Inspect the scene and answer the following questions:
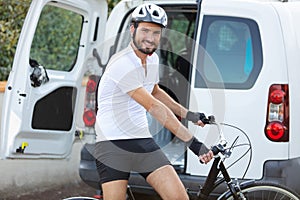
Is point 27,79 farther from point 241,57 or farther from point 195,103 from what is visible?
point 241,57

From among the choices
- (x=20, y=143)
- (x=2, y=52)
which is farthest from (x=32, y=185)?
(x=2, y=52)

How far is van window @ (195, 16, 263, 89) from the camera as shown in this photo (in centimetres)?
546

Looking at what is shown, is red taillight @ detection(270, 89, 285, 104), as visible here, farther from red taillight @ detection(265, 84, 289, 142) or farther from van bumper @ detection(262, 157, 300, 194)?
van bumper @ detection(262, 157, 300, 194)

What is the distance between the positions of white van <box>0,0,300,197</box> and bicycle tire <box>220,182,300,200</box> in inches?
16.3

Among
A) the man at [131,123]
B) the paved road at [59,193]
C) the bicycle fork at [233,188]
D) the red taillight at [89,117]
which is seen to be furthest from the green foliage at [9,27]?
the bicycle fork at [233,188]

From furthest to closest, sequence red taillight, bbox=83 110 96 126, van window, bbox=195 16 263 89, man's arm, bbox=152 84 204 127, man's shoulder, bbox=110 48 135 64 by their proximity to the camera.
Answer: red taillight, bbox=83 110 96 126 → van window, bbox=195 16 263 89 → man's arm, bbox=152 84 204 127 → man's shoulder, bbox=110 48 135 64

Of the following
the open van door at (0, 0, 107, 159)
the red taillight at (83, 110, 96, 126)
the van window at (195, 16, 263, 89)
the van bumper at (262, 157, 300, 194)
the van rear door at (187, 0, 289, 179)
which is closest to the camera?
the van bumper at (262, 157, 300, 194)

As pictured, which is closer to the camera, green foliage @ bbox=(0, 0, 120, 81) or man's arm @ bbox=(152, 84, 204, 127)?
man's arm @ bbox=(152, 84, 204, 127)

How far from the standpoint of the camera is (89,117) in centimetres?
617

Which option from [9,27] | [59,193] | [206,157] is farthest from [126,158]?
[9,27]

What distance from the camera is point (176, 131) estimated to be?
402cm

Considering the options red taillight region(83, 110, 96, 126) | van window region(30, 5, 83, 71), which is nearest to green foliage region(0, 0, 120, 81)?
van window region(30, 5, 83, 71)

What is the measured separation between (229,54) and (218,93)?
39cm

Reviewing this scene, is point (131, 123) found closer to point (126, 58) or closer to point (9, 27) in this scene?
point (126, 58)
